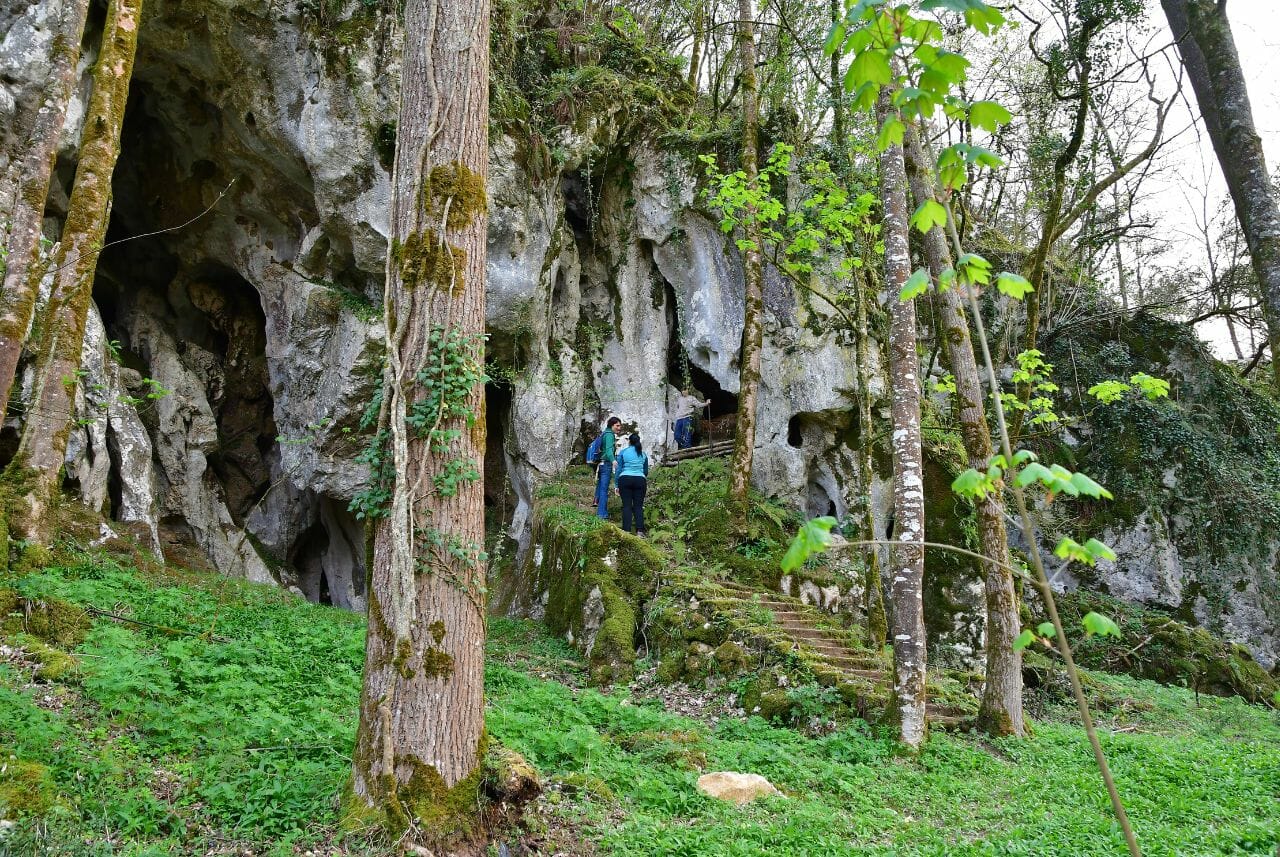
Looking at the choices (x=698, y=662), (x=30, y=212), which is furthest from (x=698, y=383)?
(x=30, y=212)

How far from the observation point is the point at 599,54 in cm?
1578

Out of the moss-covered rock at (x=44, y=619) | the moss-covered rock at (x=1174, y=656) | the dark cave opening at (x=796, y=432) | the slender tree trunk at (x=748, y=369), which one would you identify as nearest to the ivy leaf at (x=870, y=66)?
the moss-covered rock at (x=44, y=619)

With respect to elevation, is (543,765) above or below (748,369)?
below

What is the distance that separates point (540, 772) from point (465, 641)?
1386mm

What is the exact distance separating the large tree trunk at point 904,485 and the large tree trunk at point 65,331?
7410 millimetres

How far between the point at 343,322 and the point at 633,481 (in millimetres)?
6368

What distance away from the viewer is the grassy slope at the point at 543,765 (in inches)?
135

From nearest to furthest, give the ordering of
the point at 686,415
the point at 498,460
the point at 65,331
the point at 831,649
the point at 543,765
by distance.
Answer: the point at 543,765
the point at 65,331
the point at 831,649
the point at 498,460
the point at 686,415

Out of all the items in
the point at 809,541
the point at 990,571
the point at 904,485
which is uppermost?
the point at 904,485

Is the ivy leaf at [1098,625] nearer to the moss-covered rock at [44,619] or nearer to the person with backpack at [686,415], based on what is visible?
the moss-covered rock at [44,619]

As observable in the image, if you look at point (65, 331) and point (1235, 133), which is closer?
point (1235, 133)

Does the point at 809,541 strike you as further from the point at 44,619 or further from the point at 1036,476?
the point at 44,619

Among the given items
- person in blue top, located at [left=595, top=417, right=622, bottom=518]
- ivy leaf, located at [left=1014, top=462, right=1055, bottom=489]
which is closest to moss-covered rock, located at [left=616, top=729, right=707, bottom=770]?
ivy leaf, located at [left=1014, top=462, right=1055, bottom=489]

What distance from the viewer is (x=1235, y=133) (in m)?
3.81
